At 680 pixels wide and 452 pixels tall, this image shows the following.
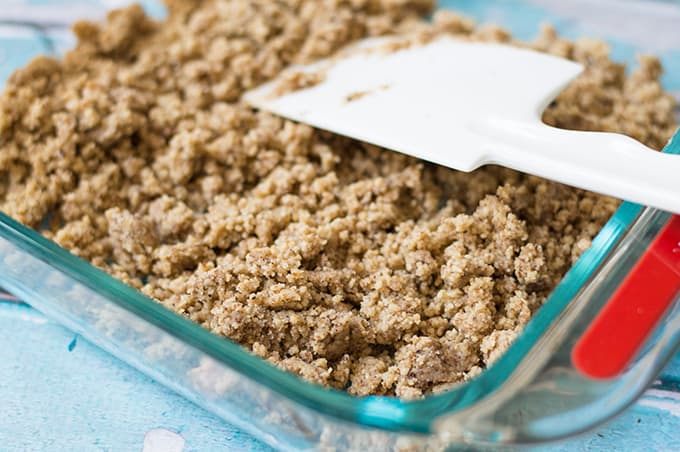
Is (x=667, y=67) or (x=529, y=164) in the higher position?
(x=529, y=164)

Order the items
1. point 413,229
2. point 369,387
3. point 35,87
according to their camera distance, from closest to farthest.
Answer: point 369,387 → point 413,229 → point 35,87

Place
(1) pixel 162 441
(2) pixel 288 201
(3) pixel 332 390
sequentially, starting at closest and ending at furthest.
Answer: (3) pixel 332 390 < (1) pixel 162 441 < (2) pixel 288 201

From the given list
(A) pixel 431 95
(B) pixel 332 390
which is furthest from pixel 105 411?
(A) pixel 431 95

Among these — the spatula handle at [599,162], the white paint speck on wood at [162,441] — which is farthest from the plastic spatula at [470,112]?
the white paint speck on wood at [162,441]

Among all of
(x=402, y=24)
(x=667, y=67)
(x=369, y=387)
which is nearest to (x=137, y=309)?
(x=369, y=387)

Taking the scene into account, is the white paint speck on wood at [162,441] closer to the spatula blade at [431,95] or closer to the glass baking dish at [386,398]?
the glass baking dish at [386,398]

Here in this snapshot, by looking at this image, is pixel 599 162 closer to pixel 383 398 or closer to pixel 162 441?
pixel 383 398

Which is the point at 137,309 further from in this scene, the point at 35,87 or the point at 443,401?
the point at 35,87
